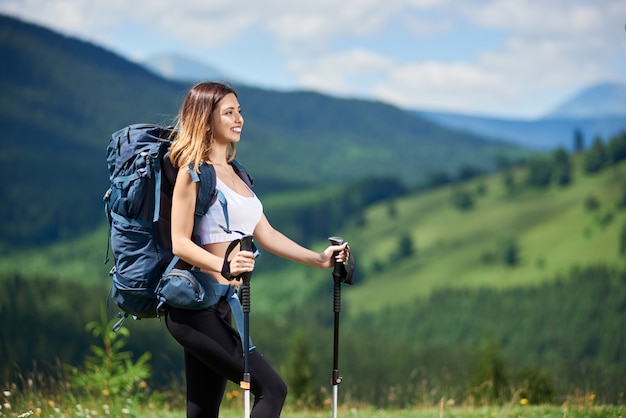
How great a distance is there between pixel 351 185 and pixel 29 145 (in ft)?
231

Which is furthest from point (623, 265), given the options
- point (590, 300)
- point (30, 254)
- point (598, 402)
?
point (598, 402)

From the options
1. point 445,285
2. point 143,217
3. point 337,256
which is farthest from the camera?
point 445,285

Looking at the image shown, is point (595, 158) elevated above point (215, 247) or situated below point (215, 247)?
above

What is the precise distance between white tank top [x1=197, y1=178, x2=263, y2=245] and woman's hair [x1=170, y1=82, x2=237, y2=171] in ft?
0.68

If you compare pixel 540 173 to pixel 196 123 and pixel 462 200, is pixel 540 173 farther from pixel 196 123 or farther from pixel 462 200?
pixel 196 123

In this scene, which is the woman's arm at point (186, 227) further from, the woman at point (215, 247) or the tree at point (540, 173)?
the tree at point (540, 173)

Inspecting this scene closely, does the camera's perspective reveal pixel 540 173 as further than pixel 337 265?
Yes

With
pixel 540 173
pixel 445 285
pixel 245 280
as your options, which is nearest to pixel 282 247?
pixel 245 280

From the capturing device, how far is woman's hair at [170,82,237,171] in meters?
4.76

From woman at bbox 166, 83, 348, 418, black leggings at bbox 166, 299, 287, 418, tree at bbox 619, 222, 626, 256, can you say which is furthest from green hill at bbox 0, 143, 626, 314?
black leggings at bbox 166, 299, 287, 418

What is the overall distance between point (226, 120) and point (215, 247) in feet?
2.22

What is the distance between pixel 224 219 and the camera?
15.6 feet

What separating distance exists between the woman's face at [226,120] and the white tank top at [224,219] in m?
0.26

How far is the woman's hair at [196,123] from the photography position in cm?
476
